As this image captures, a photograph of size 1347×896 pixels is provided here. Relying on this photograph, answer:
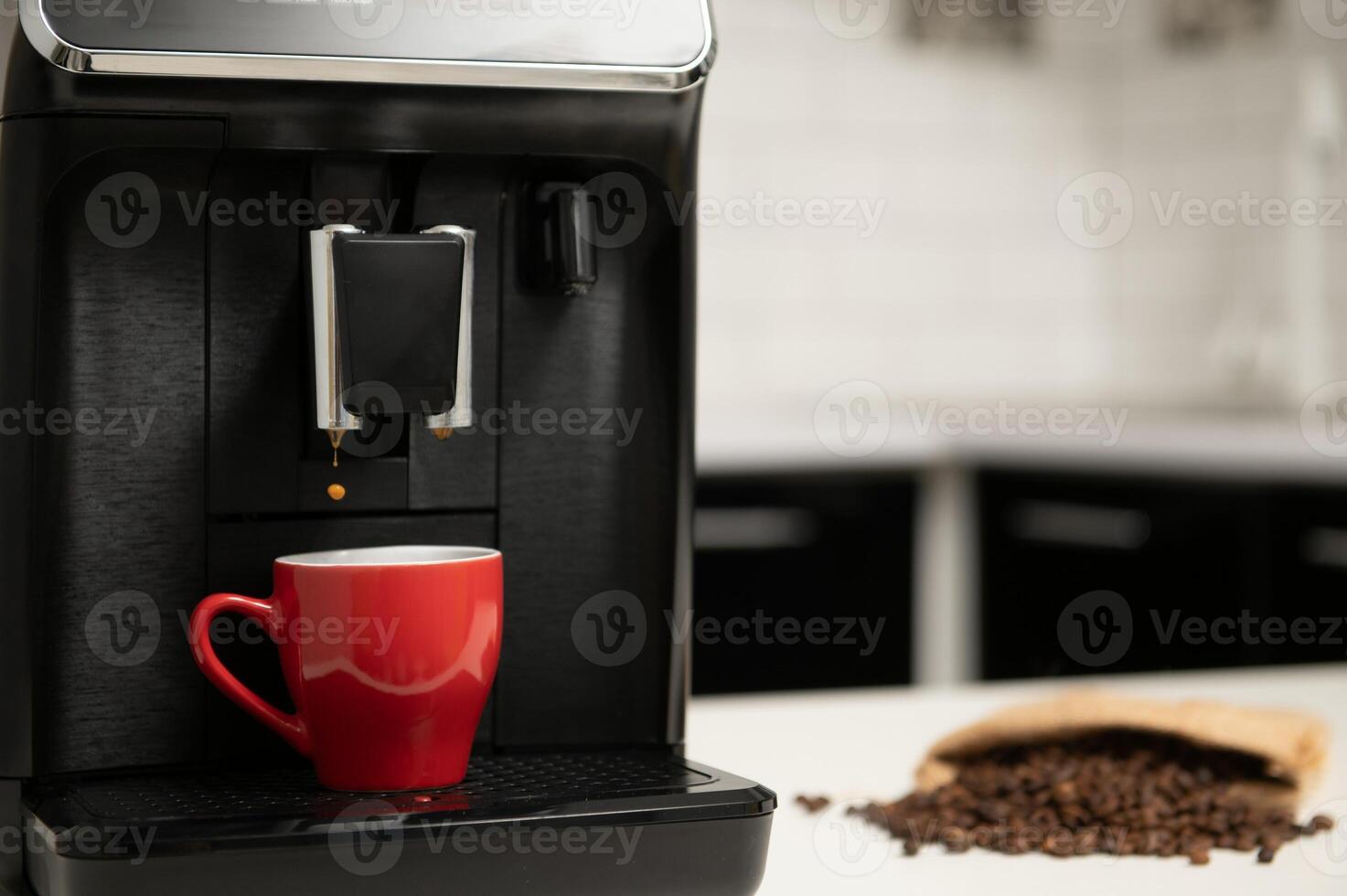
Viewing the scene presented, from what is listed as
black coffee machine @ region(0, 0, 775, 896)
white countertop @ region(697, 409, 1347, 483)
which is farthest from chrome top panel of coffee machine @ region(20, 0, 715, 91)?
white countertop @ region(697, 409, 1347, 483)

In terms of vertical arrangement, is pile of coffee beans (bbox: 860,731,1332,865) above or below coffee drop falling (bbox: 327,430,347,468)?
below

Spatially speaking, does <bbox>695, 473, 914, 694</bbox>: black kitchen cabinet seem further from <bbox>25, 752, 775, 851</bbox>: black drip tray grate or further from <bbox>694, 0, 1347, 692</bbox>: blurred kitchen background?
<bbox>25, 752, 775, 851</bbox>: black drip tray grate

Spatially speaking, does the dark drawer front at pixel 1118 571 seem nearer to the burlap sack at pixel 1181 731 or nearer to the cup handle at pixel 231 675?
the burlap sack at pixel 1181 731

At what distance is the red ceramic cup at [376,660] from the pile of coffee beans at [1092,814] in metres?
0.25

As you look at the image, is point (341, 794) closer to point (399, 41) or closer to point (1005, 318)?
point (399, 41)

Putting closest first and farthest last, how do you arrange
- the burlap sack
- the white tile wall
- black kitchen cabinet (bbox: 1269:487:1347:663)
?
the burlap sack → black kitchen cabinet (bbox: 1269:487:1347:663) → the white tile wall

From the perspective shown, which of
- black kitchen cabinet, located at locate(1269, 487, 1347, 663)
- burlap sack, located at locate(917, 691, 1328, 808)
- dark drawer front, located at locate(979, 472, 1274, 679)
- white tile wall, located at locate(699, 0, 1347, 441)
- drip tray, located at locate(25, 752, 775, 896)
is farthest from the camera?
white tile wall, located at locate(699, 0, 1347, 441)

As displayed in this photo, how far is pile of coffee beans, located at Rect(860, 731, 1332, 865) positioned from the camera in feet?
2.53

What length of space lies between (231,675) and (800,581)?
180cm

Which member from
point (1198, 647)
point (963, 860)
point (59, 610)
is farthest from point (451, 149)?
point (1198, 647)

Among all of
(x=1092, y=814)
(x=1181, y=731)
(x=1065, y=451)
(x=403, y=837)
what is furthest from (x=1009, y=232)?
(x=403, y=837)

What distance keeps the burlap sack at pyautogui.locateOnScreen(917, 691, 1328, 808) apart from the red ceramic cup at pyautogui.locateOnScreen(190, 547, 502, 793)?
1.00 ft

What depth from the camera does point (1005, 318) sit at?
3.27 metres

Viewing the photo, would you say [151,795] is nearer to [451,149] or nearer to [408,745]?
[408,745]
